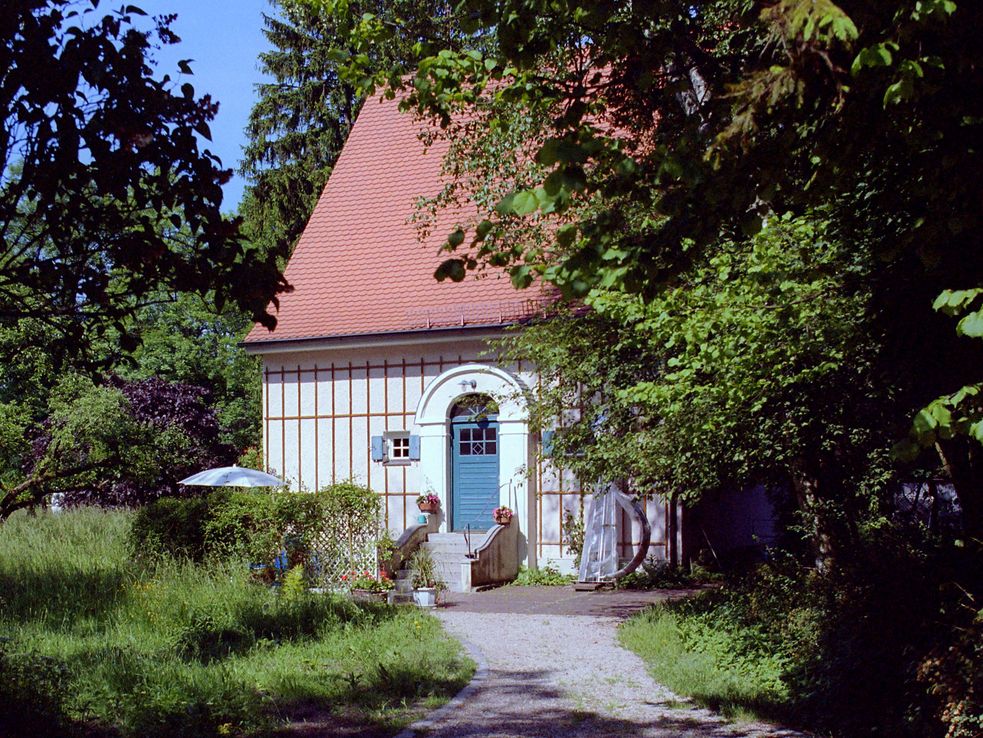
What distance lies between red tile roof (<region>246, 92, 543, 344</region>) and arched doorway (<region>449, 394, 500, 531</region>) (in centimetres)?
146

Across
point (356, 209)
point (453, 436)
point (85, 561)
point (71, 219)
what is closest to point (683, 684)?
point (71, 219)

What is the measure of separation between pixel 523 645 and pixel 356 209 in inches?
480

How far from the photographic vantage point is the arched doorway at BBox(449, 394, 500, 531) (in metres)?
18.2

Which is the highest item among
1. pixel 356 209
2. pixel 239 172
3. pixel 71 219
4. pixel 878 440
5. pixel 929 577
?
pixel 239 172

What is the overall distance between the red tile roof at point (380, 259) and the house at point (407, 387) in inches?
1.1

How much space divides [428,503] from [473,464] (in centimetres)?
95

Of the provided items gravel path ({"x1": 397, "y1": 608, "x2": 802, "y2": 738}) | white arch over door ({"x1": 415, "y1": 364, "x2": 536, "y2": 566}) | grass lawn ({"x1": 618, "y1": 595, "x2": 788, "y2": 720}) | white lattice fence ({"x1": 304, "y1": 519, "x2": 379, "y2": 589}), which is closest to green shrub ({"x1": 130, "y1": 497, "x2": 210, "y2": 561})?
white lattice fence ({"x1": 304, "y1": 519, "x2": 379, "y2": 589})

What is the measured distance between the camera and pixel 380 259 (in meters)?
20.2

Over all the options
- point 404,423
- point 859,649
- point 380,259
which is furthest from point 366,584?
point 859,649

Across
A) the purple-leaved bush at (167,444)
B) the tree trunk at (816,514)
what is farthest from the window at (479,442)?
the purple-leaved bush at (167,444)

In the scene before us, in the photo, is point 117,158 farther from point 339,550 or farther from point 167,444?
point 167,444

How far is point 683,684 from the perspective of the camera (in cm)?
841

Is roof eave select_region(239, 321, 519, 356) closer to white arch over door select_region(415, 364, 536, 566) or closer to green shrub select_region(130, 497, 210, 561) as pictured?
white arch over door select_region(415, 364, 536, 566)

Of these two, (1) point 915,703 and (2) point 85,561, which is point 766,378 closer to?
(1) point 915,703
